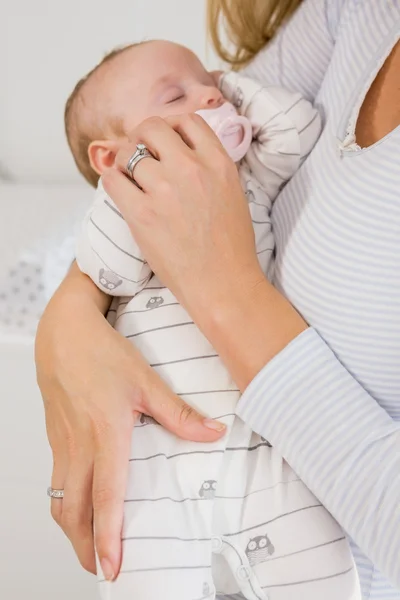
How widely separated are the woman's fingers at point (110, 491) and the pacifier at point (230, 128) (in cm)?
40

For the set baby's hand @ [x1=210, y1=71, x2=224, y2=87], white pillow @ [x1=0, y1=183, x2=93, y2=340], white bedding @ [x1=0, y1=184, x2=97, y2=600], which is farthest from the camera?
white pillow @ [x1=0, y1=183, x2=93, y2=340]

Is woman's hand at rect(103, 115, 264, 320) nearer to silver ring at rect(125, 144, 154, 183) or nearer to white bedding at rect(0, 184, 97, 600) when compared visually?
silver ring at rect(125, 144, 154, 183)

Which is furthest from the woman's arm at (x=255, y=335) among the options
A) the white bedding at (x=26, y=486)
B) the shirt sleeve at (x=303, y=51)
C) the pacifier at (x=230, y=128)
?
the white bedding at (x=26, y=486)

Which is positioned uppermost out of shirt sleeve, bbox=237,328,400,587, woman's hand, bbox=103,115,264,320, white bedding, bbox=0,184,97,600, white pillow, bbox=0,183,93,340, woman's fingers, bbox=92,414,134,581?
woman's hand, bbox=103,115,264,320

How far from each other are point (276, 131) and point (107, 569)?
1.94ft

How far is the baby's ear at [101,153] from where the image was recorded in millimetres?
936

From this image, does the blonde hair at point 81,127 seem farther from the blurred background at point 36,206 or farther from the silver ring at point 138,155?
the blurred background at point 36,206

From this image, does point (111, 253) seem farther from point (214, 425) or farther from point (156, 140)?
point (214, 425)

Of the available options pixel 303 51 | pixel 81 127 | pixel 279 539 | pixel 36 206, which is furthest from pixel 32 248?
pixel 279 539

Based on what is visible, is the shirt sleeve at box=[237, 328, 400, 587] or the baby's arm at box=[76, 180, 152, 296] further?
Result: the baby's arm at box=[76, 180, 152, 296]

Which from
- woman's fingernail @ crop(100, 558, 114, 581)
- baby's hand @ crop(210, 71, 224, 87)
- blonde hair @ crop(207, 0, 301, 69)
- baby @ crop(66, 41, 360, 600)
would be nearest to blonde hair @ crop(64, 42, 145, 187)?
baby @ crop(66, 41, 360, 600)

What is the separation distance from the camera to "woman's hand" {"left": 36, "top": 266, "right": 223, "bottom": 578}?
2.26ft

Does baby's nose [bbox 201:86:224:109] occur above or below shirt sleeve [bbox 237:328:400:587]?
above

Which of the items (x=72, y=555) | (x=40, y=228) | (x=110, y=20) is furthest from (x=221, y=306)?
(x=110, y=20)
